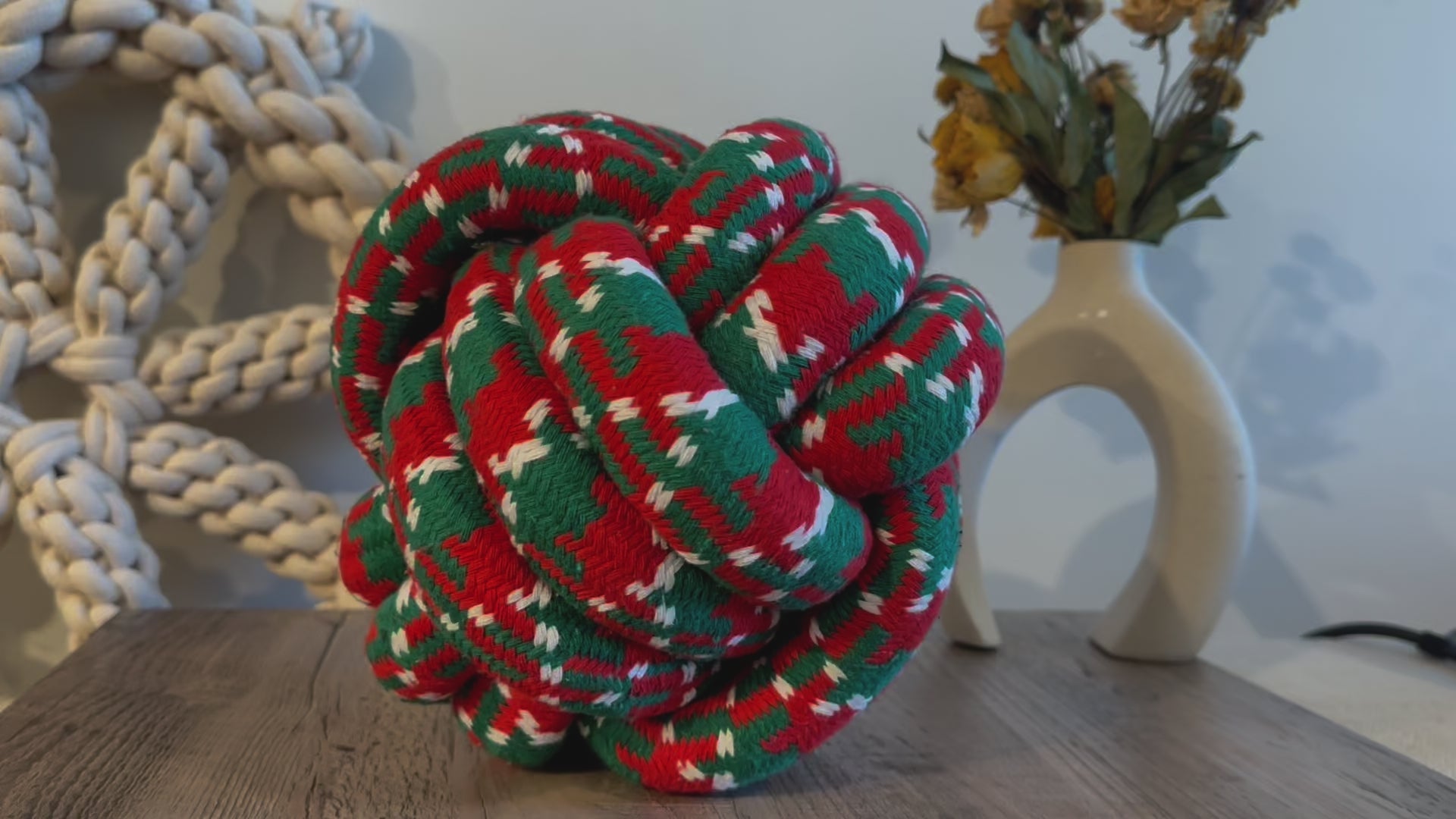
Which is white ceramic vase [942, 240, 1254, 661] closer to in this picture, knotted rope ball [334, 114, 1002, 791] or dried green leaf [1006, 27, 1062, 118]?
dried green leaf [1006, 27, 1062, 118]

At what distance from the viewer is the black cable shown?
26.7 inches

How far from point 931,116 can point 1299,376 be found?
373 millimetres

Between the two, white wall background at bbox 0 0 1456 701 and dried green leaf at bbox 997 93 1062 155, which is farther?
white wall background at bbox 0 0 1456 701

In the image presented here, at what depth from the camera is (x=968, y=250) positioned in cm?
73

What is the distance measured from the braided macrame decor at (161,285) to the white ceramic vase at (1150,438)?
39 centimetres

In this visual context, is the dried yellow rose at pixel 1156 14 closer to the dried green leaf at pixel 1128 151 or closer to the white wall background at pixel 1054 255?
the dried green leaf at pixel 1128 151

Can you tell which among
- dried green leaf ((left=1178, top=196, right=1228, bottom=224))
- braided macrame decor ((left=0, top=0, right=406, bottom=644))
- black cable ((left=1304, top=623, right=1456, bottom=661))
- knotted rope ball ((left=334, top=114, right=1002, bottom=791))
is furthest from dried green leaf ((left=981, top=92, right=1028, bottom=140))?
black cable ((left=1304, top=623, right=1456, bottom=661))

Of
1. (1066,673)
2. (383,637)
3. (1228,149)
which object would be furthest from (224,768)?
(1228,149)

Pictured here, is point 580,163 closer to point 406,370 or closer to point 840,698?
point 406,370

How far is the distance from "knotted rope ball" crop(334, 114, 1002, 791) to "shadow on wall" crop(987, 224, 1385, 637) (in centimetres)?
47

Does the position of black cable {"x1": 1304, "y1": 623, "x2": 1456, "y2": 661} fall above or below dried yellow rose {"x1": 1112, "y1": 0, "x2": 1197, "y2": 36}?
below

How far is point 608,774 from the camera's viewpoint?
375mm

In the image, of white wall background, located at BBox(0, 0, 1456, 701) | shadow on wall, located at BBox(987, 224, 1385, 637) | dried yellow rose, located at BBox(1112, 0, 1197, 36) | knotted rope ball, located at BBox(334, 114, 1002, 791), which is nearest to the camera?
knotted rope ball, located at BBox(334, 114, 1002, 791)

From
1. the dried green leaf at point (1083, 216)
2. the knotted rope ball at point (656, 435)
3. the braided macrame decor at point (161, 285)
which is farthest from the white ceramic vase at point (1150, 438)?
the braided macrame decor at point (161, 285)
